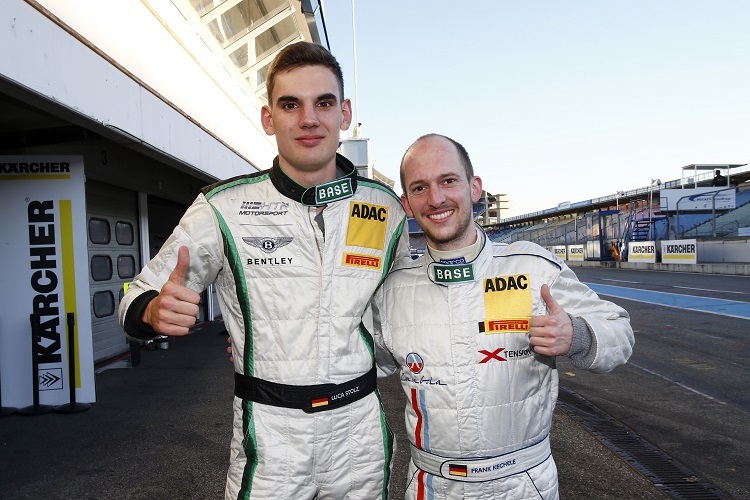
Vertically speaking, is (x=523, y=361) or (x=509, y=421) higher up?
(x=523, y=361)

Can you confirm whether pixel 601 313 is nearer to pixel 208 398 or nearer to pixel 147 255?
pixel 208 398

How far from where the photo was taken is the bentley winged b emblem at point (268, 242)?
1.88 m

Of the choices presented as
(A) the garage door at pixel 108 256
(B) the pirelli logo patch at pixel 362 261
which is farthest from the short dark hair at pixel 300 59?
(A) the garage door at pixel 108 256

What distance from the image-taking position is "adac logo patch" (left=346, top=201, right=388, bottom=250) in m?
1.98

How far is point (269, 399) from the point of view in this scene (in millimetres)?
1802

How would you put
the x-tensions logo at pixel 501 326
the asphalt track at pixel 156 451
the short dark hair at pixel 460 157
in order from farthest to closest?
the asphalt track at pixel 156 451 → the short dark hair at pixel 460 157 → the x-tensions logo at pixel 501 326

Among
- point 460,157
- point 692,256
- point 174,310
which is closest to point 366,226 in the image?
point 460,157

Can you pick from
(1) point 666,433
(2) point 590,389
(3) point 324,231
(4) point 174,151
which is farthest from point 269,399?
(2) point 590,389

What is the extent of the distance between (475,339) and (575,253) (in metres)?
35.5

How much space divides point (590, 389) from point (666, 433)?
1.42m

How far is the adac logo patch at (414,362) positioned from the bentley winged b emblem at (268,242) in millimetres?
606

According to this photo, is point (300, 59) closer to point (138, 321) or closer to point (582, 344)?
point (138, 321)

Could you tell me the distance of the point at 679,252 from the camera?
2328 centimetres

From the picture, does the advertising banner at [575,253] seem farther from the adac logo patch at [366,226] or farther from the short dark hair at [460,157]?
the adac logo patch at [366,226]
